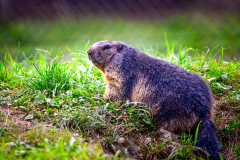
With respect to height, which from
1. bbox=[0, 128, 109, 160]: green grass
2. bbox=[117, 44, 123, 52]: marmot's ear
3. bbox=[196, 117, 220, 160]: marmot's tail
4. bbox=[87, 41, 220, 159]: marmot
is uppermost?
bbox=[117, 44, 123, 52]: marmot's ear

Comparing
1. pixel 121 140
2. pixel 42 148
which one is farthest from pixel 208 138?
pixel 42 148

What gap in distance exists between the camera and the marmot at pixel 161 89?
2.63 m

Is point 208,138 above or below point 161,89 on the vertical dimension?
below

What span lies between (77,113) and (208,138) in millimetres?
1722

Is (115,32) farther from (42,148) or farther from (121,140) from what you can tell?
(42,148)

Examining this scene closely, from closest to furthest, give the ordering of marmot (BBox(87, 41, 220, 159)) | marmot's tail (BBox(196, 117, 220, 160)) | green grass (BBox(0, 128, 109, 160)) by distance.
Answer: green grass (BBox(0, 128, 109, 160)), marmot's tail (BBox(196, 117, 220, 160)), marmot (BBox(87, 41, 220, 159))

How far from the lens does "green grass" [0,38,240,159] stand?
199 centimetres

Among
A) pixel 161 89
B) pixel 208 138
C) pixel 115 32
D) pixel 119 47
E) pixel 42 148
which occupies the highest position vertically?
pixel 115 32

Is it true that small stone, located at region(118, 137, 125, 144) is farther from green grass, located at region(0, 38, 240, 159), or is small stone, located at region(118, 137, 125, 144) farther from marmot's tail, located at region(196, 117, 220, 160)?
marmot's tail, located at region(196, 117, 220, 160)

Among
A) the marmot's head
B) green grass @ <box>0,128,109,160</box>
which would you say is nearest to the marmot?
the marmot's head

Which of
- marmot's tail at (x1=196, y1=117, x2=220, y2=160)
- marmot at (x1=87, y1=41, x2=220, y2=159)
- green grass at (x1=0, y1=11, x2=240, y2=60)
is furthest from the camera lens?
green grass at (x1=0, y1=11, x2=240, y2=60)

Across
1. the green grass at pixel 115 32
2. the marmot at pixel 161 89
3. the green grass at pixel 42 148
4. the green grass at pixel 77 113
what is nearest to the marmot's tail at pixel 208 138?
the marmot at pixel 161 89

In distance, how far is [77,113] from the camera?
2.64m

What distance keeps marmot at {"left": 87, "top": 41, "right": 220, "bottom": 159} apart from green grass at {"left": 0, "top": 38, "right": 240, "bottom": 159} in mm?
166
